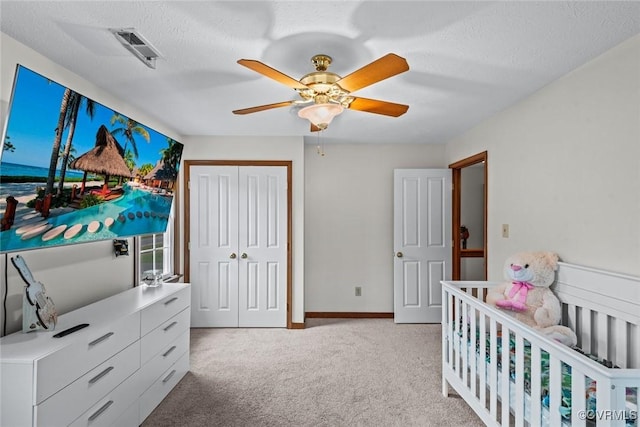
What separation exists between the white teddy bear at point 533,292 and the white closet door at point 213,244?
8.81 ft

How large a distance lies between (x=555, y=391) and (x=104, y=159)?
2.54 metres

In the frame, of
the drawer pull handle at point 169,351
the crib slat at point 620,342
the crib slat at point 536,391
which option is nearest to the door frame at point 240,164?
the drawer pull handle at point 169,351

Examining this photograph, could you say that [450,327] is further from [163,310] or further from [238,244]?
[238,244]

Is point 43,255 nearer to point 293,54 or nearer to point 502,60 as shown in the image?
point 293,54

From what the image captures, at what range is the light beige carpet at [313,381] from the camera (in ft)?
6.84

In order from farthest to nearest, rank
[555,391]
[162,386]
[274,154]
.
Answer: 1. [274,154]
2. [162,386]
3. [555,391]

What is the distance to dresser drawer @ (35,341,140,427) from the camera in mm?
1351

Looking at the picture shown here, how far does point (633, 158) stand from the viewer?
5.35ft

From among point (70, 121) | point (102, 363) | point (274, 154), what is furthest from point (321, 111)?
point (274, 154)

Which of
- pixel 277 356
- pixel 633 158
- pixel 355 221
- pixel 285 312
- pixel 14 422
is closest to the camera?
pixel 14 422

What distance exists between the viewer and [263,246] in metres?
3.71

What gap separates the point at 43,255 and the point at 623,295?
3.11 meters

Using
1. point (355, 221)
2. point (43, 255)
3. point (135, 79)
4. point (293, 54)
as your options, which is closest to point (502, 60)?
point (293, 54)

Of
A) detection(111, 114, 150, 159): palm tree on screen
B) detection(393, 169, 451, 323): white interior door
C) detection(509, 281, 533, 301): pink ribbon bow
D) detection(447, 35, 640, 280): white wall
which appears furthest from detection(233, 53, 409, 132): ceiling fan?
detection(393, 169, 451, 323): white interior door
